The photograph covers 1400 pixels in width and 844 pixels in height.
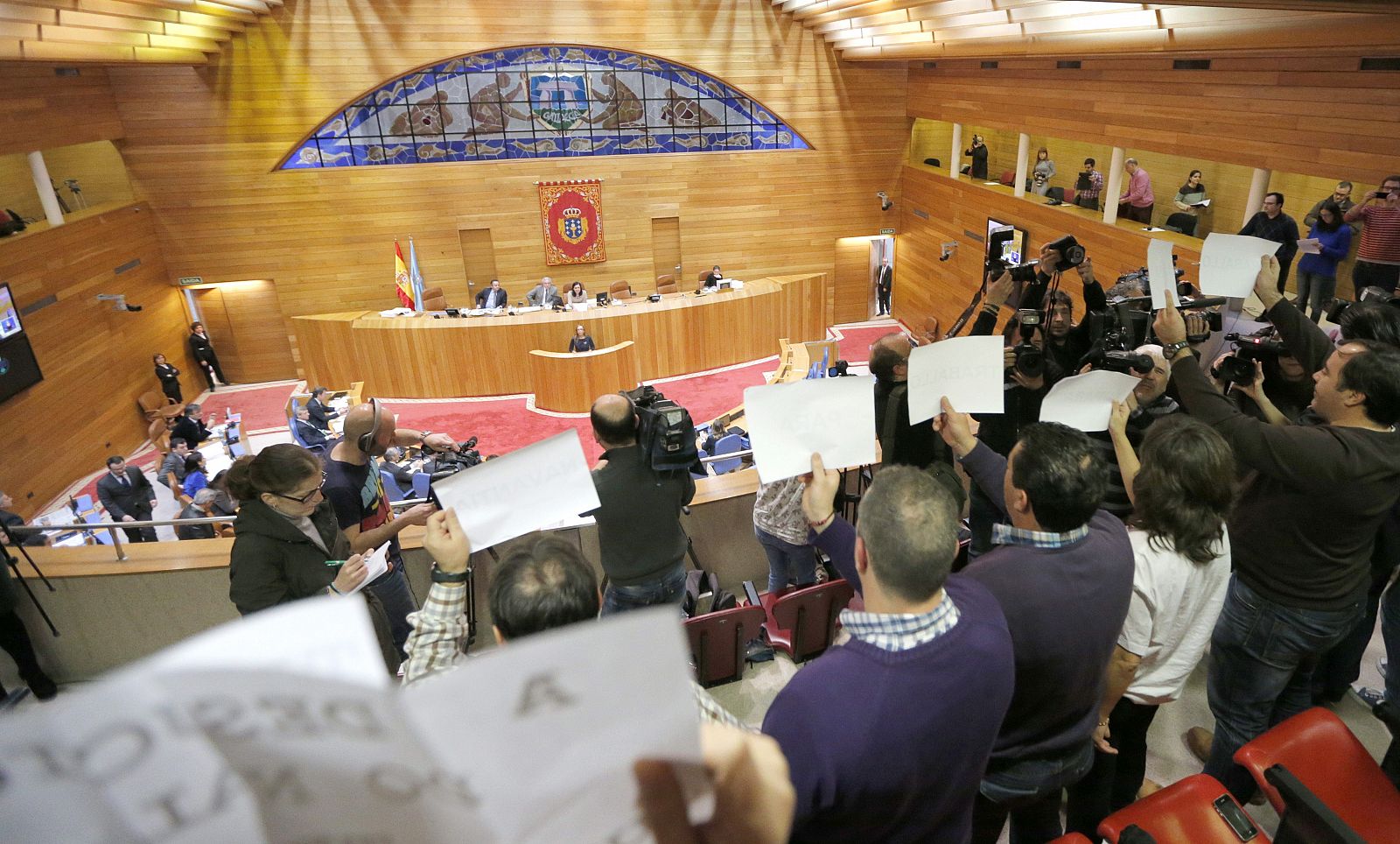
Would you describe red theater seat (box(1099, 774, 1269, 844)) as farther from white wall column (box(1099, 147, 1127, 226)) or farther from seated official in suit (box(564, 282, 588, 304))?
seated official in suit (box(564, 282, 588, 304))

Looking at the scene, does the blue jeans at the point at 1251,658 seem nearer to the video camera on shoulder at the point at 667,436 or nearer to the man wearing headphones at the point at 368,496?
the video camera on shoulder at the point at 667,436

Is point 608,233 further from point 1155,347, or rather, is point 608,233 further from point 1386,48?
point 1155,347

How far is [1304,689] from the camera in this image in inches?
103

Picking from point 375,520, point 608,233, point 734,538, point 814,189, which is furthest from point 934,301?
point 375,520

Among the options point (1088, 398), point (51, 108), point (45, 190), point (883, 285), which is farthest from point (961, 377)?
point (883, 285)

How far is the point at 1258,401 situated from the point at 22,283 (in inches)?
483

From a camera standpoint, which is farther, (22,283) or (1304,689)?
(22,283)

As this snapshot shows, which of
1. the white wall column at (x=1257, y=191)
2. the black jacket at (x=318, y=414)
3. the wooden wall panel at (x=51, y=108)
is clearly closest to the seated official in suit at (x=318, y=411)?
the black jacket at (x=318, y=414)

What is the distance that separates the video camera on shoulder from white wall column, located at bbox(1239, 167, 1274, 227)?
282 inches

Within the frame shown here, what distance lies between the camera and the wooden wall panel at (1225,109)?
590 centimetres

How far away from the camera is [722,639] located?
120 inches

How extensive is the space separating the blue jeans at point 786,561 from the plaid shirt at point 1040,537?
1.59 meters

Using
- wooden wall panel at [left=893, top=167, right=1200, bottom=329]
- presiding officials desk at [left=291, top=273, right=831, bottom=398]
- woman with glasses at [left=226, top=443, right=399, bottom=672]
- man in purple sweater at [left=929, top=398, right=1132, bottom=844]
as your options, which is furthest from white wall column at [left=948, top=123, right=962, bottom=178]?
woman with glasses at [left=226, top=443, right=399, bottom=672]

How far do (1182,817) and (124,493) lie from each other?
8848 millimetres
